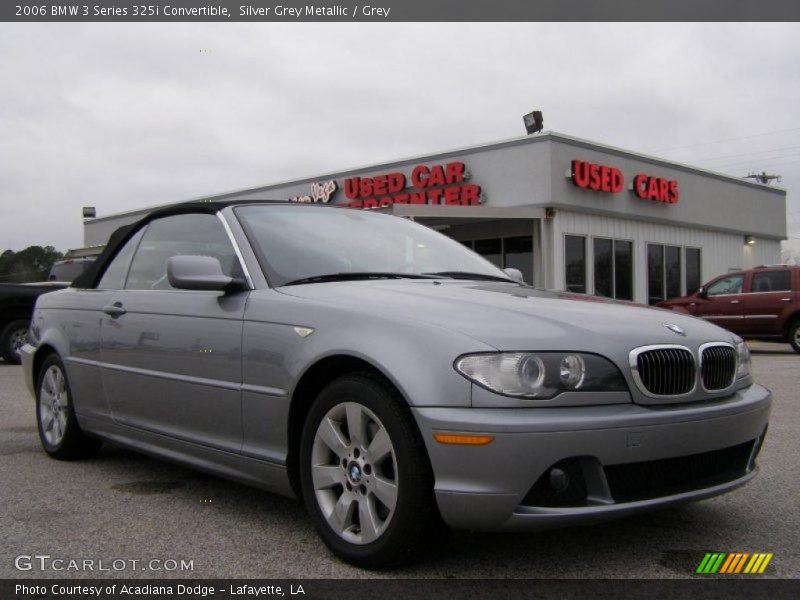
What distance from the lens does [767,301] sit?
15.4 metres

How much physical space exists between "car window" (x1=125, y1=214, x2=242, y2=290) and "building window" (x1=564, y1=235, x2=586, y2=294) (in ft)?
52.9

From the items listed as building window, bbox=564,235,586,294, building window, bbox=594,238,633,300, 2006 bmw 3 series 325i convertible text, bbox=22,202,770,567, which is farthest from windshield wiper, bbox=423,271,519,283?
building window, bbox=594,238,633,300

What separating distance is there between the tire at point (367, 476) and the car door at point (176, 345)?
572 millimetres

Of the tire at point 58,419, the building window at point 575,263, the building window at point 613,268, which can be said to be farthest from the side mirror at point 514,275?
the building window at point 613,268

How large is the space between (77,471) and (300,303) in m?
2.32

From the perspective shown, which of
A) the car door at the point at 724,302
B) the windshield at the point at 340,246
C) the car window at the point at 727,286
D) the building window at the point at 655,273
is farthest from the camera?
the building window at the point at 655,273

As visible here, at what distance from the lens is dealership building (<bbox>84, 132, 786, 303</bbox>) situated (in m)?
19.6

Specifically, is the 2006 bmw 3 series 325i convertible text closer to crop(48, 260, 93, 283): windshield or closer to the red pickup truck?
crop(48, 260, 93, 283): windshield

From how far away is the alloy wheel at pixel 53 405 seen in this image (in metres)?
5.34

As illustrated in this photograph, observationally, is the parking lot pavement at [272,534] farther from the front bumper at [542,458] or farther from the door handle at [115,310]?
the door handle at [115,310]

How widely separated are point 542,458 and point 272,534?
4.53 feet

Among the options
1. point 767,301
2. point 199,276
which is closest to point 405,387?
point 199,276

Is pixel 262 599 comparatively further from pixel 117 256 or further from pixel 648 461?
pixel 117 256

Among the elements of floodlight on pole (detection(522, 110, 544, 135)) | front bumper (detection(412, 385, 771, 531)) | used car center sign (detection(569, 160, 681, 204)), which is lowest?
front bumper (detection(412, 385, 771, 531))
